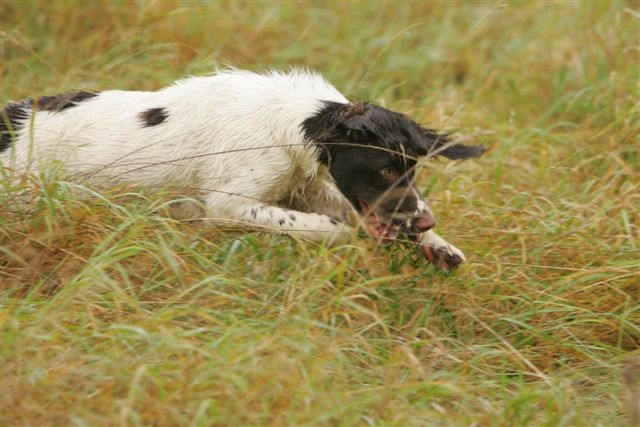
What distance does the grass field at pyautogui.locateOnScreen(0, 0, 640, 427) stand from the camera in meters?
3.25

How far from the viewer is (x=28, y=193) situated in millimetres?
4176

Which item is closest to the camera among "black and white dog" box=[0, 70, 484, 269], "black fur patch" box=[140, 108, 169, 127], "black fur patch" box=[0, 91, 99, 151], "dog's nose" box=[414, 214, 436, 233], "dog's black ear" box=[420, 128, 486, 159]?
"dog's nose" box=[414, 214, 436, 233]

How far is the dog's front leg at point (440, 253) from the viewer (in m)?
4.43

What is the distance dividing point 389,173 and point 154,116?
44.2 inches

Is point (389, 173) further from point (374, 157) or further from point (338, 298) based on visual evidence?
point (338, 298)

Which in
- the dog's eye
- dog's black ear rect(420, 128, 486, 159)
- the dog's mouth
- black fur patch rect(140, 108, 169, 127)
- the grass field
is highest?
dog's black ear rect(420, 128, 486, 159)

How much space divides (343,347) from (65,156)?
163 centimetres

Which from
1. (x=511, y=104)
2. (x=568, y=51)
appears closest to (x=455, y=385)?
(x=511, y=104)

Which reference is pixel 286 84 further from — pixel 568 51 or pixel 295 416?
pixel 568 51

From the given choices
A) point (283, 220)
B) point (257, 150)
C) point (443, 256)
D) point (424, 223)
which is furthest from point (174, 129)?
point (443, 256)

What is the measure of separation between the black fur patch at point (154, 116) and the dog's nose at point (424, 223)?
1264mm

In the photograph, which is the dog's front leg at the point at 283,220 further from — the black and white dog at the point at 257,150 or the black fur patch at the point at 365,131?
the black fur patch at the point at 365,131

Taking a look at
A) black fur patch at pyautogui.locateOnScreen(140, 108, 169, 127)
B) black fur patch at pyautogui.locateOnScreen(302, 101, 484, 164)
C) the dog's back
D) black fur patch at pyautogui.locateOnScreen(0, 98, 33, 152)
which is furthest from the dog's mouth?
black fur patch at pyautogui.locateOnScreen(0, 98, 33, 152)

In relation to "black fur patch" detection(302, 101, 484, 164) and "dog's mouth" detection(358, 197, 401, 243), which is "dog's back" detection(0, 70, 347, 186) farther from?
"dog's mouth" detection(358, 197, 401, 243)
